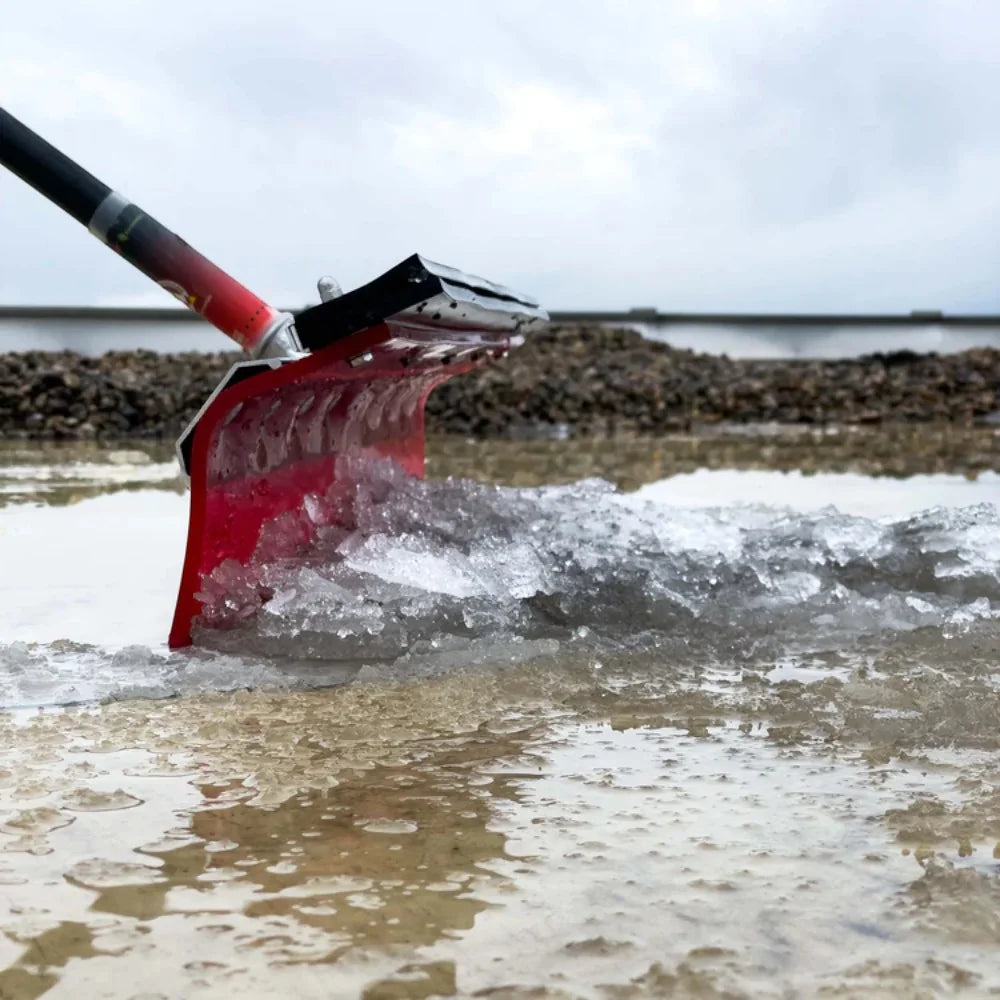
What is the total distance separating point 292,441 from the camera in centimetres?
206

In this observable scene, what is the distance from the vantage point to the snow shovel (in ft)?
5.57

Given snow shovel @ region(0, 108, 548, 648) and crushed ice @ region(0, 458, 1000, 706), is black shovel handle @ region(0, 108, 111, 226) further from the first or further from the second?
crushed ice @ region(0, 458, 1000, 706)

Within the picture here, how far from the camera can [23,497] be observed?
3.94 metres

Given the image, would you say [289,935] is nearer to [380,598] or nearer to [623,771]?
[623,771]

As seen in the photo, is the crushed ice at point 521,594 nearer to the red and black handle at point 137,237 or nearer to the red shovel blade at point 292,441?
the red shovel blade at point 292,441

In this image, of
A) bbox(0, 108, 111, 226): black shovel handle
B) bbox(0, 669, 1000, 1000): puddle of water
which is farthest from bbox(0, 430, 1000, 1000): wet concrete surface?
bbox(0, 108, 111, 226): black shovel handle

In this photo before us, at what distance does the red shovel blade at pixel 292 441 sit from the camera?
1718mm

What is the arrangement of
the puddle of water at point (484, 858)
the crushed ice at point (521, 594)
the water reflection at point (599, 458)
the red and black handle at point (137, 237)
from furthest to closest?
the water reflection at point (599, 458) → the red and black handle at point (137, 237) → the crushed ice at point (521, 594) → the puddle of water at point (484, 858)

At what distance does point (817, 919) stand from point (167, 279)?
172 cm

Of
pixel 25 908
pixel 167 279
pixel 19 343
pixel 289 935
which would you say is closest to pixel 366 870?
pixel 289 935

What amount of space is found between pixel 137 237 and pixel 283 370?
640mm

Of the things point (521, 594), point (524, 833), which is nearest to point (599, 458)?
point (521, 594)

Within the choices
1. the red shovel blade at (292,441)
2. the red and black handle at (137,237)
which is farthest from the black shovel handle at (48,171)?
the red shovel blade at (292,441)

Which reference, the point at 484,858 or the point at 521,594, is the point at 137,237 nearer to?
the point at 521,594
